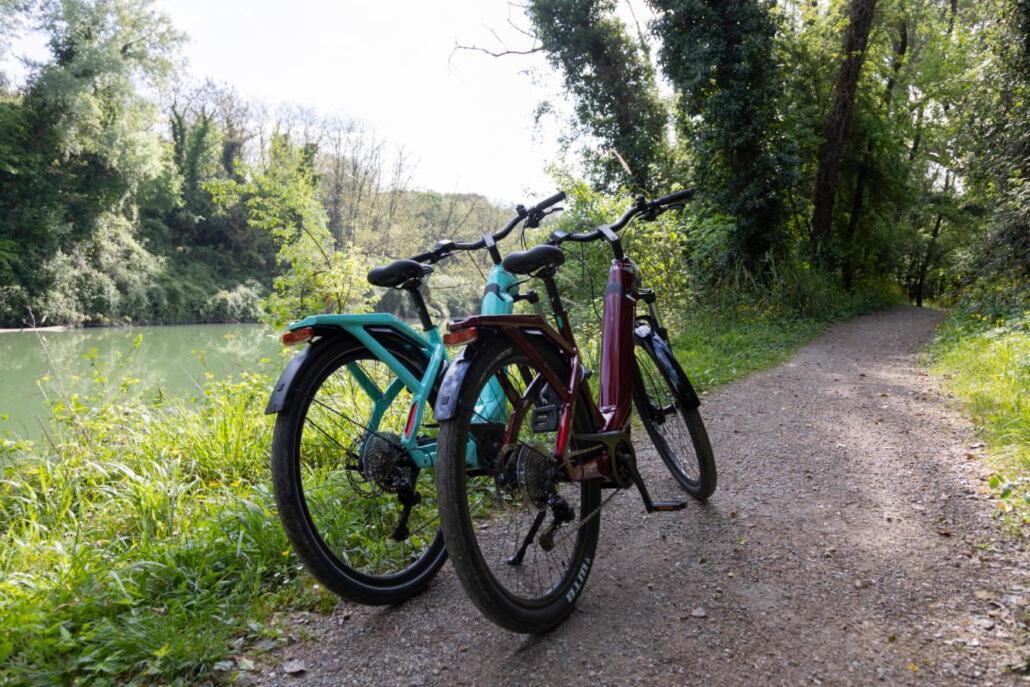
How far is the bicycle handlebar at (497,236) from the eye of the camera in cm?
263

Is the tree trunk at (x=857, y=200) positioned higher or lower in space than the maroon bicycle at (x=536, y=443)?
higher

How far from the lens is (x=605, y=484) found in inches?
92.3

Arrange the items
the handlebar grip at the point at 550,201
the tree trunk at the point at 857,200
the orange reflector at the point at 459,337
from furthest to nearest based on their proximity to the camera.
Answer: the tree trunk at the point at 857,200, the handlebar grip at the point at 550,201, the orange reflector at the point at 459,337

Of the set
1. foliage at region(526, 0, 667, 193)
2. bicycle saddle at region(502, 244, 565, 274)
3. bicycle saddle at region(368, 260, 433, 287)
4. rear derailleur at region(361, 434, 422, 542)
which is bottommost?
rear derailleur at region(361, 434, 422, 542)

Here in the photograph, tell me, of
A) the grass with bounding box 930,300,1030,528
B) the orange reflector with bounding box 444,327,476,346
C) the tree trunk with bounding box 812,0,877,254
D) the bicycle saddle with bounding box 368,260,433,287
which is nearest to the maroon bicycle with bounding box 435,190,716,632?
the orange reflector with bounding box 444,327,476,346

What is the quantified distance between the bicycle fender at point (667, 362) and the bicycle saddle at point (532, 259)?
0.86 m

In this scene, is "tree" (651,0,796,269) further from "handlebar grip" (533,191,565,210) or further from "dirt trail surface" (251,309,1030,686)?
"handlebar grip" (533,191,565,210)

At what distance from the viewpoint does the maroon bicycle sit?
1.68m

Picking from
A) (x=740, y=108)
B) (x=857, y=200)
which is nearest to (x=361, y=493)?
(x=740, y=108)

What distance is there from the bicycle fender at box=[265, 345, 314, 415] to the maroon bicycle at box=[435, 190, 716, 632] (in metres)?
0.54

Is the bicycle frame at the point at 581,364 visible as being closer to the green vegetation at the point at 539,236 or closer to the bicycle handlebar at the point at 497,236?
the bicycle handlebar at the point at 497,236

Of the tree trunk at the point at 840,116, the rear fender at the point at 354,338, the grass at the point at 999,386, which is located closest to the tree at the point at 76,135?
the tree trunk at the point at 840,116

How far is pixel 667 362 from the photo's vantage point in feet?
9.61

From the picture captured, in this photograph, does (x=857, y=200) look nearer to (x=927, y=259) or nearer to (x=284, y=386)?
(x=927, y=259)
